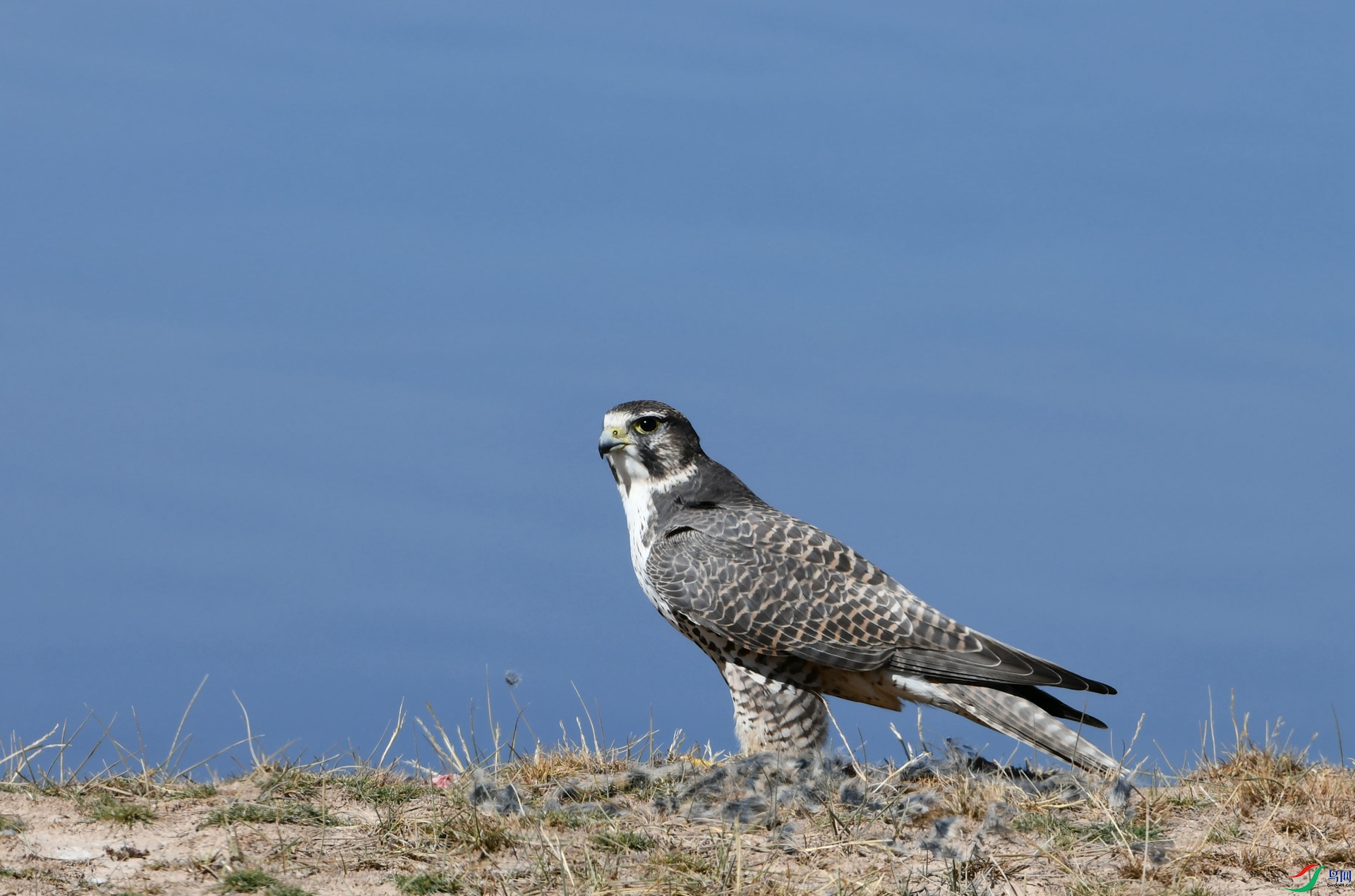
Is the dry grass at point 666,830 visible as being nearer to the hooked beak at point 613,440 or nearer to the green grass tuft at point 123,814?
the green grass tuft at point 123,814

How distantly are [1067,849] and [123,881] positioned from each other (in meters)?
3.78

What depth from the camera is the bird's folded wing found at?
7746 mm

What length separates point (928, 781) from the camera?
6574 mm

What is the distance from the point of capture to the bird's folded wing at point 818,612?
7.75m

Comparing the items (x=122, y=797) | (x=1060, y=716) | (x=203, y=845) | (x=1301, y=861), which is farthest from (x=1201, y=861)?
(x=122, y=797)

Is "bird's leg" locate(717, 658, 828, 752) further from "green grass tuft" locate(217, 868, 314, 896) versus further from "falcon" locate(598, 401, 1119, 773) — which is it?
"green grass tuft" locate(217, 868, 314, 896)

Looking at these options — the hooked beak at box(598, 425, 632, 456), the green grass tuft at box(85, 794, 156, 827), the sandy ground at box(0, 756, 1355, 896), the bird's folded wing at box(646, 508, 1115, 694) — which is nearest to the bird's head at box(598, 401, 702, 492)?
the hooked beak at box(598, 425, 632, 456)

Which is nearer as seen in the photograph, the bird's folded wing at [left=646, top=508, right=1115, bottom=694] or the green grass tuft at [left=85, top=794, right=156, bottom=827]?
the green grass tuft at [left=85, top=794, right=156, bottom=827]

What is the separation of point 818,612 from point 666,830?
7.90 feet

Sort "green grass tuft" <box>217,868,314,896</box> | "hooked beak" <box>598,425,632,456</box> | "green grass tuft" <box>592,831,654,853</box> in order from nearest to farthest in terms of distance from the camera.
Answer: "green grass tuft" <box>217,868,314,896</box> < "green grass tuft" <box>592,831,654,853</box> < "hooked beak" <box>598,425,632,456</box>

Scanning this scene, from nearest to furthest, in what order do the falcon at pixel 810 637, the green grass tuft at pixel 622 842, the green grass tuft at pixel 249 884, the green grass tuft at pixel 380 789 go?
the green grass tuft at pixel 249 884, the green grass tuft at pixel 622 842, the green grass tuft at pixel 380 789, the falcon at pixel 810 637

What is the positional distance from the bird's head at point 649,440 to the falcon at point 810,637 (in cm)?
1

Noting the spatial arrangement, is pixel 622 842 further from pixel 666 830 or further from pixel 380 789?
pixel 380 789

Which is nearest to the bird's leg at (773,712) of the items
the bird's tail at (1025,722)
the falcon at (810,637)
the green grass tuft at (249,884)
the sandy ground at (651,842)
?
the falcon at (810,637)
